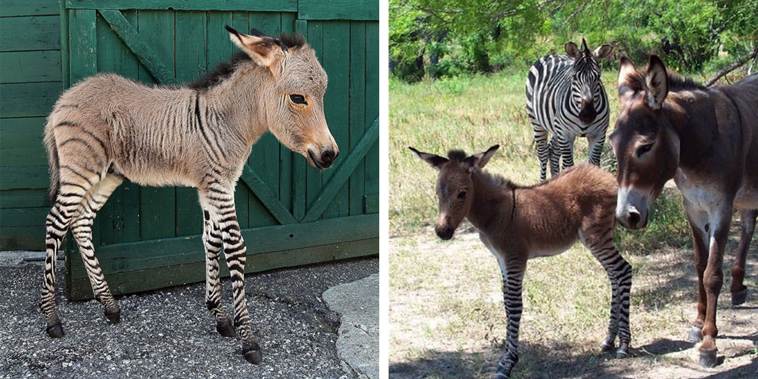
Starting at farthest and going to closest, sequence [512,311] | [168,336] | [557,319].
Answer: [168,336] < [557,319] < [512,311]

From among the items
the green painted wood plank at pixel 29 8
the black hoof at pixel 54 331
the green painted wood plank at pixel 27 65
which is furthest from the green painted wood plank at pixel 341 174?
the green painted wood plank at pixel 29 8

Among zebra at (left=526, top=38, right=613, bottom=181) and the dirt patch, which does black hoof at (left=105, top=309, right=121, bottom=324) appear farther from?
zebra at (left=526, top=38, right=613, bottom=181)

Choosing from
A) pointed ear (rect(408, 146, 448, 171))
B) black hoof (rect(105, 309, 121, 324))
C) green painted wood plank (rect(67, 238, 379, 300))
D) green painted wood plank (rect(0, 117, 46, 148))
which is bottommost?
black hoof (rect(105, 309, 121, 324))

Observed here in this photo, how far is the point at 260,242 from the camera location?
5.88 meters

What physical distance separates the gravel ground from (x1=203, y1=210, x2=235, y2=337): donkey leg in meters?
0.08

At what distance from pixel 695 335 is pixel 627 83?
1.40m

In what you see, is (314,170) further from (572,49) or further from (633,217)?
(633,217)

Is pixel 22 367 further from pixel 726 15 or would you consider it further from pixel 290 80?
pixel 726 15

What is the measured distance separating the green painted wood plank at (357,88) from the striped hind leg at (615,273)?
9.15 feet

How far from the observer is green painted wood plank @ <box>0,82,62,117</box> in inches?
231

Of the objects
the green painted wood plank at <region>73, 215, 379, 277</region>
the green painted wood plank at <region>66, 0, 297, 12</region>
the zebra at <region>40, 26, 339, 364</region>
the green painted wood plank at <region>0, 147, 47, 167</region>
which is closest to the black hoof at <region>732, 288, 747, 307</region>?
the zebra at <region>40, 26, 339, 364</region>

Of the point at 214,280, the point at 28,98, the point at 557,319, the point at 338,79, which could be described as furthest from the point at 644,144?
the point at 28,98

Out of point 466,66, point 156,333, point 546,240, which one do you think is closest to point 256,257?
point 156,333

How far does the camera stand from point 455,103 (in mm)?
8758
